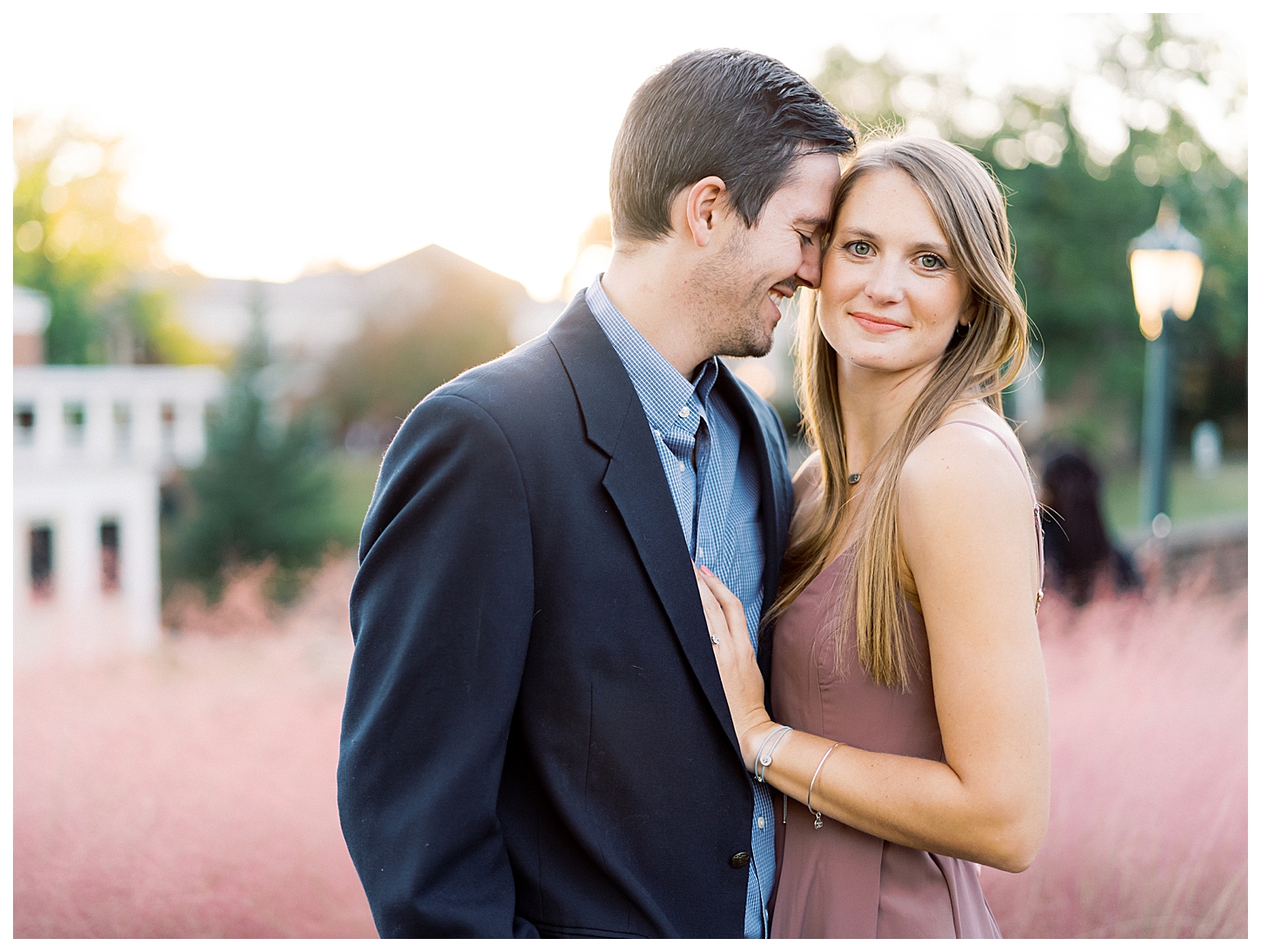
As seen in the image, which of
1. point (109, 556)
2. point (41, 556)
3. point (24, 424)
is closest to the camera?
point (24, 424)

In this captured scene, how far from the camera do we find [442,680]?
1542 mm

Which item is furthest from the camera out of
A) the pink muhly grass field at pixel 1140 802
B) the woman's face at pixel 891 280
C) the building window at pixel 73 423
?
the building window at pixel 73 423

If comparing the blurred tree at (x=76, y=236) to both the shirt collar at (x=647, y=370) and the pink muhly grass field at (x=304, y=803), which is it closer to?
the pink muhly grass field at (x=304, y=803)

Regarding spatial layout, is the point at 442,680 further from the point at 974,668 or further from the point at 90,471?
the point at 90,471

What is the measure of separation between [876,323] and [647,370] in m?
0.55

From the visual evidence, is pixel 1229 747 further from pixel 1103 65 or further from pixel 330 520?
pixel 330 520

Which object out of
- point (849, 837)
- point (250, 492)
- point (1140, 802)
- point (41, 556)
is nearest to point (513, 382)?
point (849, 837)

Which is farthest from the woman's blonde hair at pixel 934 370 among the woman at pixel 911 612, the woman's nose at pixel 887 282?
the woman's nose at pixel 887 282

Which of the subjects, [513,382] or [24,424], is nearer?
[513,382]

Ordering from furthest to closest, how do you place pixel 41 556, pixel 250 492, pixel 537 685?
pixel 250 492 < pixel 41 556 < pixel 537 685

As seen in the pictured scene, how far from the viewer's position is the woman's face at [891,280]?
2027 millimetres

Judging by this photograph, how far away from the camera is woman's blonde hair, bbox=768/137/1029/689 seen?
188 cm

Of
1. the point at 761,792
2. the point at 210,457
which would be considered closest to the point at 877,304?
the point at 761,792

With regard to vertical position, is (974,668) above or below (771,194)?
below
